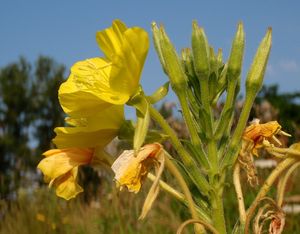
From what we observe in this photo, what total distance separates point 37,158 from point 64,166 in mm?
26674

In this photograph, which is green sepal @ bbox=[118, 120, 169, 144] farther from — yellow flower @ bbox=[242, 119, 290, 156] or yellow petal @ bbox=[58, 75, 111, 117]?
yellow flower @ bbox=[242, 119, 290, 156]

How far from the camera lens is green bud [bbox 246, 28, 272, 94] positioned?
1.38 meters

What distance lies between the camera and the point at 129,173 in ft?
4.07

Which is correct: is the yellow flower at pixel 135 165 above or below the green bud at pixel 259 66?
below

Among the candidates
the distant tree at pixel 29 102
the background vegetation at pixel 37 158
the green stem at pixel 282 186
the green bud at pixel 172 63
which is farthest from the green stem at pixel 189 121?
the distant tree at pixel 29 102

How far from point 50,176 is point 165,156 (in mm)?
353

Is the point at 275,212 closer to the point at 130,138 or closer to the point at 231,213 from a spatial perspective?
the point at 130,138

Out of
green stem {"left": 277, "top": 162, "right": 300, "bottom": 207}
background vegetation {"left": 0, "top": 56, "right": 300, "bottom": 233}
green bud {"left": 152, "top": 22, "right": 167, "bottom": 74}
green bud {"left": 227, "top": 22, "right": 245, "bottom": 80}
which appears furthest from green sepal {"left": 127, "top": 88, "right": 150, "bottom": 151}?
background vegetation {"left": 0, "top": 56, "right": 300, "bottom": 233}

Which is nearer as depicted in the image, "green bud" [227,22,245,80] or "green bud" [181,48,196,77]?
"green bud" [227,22,245,80]

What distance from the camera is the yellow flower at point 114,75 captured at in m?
1.23

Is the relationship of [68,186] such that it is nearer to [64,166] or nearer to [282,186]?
[64,166]

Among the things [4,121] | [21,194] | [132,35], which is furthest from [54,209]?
[4,121]

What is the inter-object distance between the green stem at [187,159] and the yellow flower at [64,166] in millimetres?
215

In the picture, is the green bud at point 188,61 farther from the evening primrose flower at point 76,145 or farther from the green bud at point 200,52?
the evening primrose flower at point 76,145
